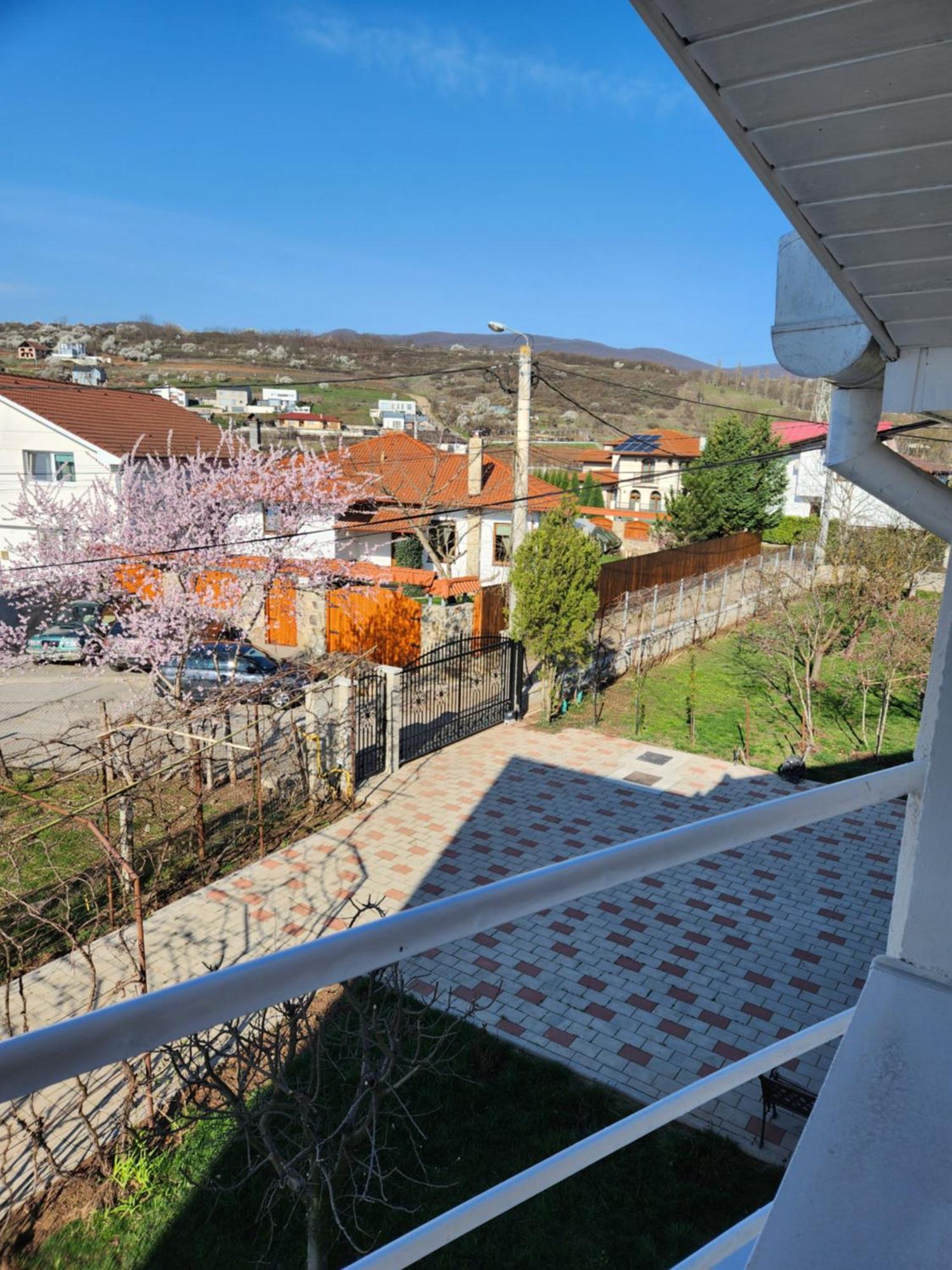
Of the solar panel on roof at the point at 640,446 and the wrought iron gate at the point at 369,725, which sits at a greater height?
the solar panel on roof at the point at 640,446

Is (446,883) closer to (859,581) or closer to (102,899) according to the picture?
(102,899)

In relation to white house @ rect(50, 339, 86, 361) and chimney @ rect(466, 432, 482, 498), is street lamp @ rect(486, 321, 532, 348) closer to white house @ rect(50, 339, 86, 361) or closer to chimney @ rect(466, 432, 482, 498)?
chimney @ rect(466, 432, 482, 498)

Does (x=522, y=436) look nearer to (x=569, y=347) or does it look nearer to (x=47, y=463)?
(x=47, y=463)

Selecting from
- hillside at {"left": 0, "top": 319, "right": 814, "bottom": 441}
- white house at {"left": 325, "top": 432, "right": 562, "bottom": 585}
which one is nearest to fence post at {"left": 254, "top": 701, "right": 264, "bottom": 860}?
white house at {"left": 325, "top": 432, "right": 562, "bottom": 585}

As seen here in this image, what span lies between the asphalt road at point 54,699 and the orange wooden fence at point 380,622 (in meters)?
3.86

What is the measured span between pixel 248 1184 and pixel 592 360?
7292 centimetres

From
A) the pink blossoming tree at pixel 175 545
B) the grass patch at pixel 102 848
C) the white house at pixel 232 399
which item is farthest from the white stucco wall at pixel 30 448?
the white house at pixel 232 399

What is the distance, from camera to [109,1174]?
4594 millimetres

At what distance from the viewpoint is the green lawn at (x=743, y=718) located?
1130cm

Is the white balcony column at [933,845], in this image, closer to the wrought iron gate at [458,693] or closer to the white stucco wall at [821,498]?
the white stucco wall at [821,498]

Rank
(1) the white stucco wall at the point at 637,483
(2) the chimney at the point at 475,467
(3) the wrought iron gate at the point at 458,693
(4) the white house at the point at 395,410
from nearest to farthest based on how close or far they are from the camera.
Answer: (3) the wrought iron gate at the point at 458,693 → (2) the chimney at the point at 475,467 → (1) the white stucco wall at the point at 637,483 → (4) the white house at the point at 395,410

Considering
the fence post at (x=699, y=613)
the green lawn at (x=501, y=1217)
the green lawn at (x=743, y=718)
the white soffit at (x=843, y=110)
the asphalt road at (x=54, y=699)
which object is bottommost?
the asphalt road at (x=54, y=699)

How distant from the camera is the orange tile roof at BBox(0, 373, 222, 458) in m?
20.5

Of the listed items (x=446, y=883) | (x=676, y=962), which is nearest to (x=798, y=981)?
(x=676, y=962)
